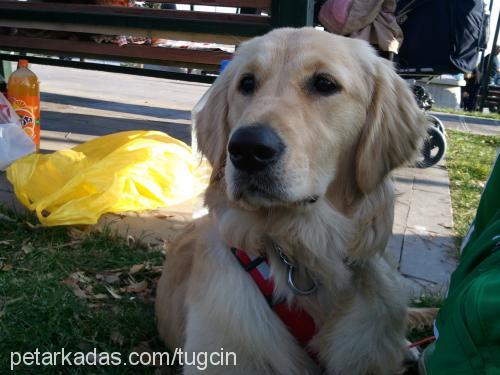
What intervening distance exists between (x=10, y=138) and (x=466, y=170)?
16.5ft

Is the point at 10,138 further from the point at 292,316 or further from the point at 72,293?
the point at 292,316

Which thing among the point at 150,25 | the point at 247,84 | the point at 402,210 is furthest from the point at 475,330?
the point at 150,25

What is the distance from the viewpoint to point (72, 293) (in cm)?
274

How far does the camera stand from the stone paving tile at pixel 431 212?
4.12 meters

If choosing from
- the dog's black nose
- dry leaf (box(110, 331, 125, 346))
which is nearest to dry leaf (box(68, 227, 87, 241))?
dry leaf (box(110, 331, 125, 346))

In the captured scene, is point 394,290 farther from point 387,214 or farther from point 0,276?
point 0,276

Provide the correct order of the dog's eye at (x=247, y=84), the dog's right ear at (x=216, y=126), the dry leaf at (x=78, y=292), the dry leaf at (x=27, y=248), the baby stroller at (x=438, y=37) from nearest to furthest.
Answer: the dog's eye at (x=247, y=84) < the dog's right ear at (x=216, y=126) < the dry leaf at (x=78, y=292) < the dry leaf at (x=27, y=248) < the baby stroller at (x=438, y=37)

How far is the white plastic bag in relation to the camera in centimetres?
Result: 454

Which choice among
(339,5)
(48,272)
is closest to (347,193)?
(48,272)

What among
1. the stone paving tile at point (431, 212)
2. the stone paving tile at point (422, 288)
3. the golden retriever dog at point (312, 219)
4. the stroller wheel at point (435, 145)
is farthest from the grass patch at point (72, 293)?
the stroller wheel at point (435, 145)

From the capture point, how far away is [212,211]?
2.29m

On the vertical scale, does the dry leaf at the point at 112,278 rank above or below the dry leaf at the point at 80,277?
below

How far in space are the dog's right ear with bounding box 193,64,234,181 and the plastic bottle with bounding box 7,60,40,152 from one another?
9.92ft

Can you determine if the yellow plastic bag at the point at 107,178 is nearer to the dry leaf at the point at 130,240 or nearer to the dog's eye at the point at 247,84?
the dry leaf at the point at 130,240
